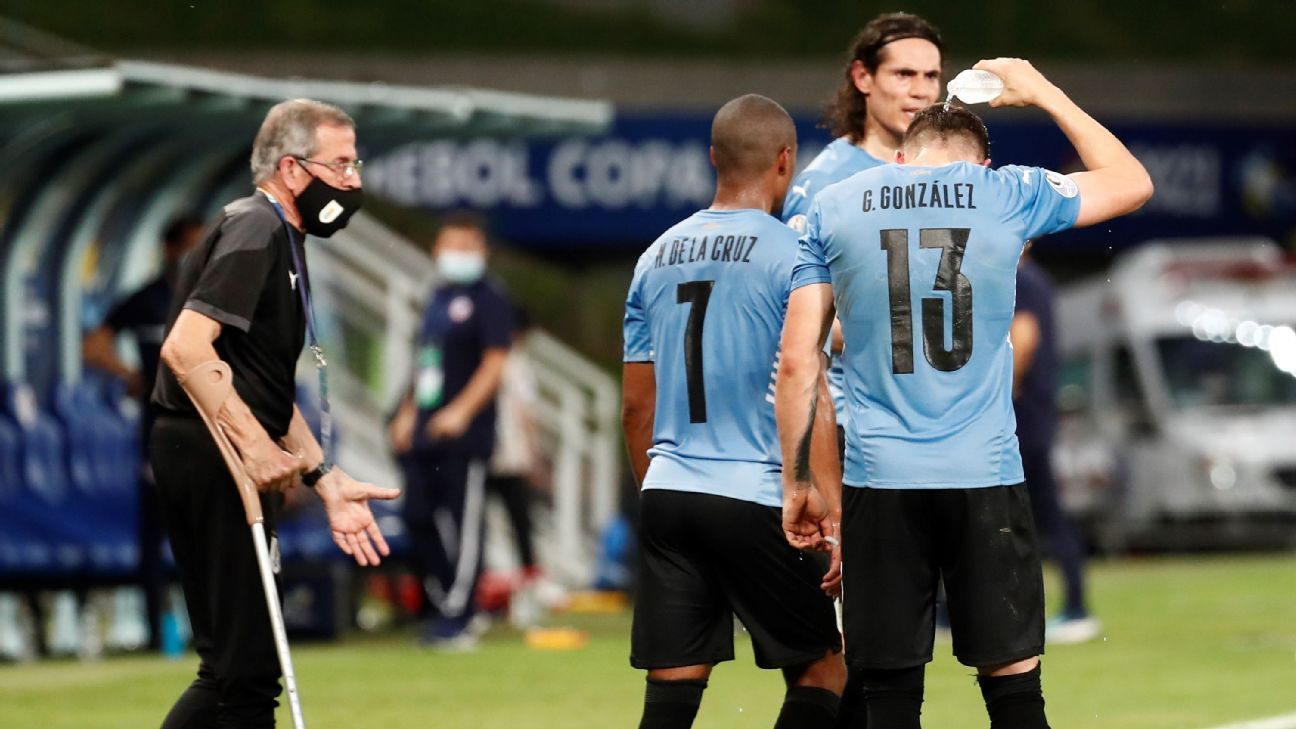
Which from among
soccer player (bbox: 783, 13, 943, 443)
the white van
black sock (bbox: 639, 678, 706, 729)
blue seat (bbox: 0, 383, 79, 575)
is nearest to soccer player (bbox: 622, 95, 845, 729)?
black sock (bbox: 639, 678, 706, 729)

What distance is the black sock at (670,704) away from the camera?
268 inches

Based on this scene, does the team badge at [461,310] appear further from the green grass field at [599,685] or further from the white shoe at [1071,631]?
the white shoe at [1071,631]

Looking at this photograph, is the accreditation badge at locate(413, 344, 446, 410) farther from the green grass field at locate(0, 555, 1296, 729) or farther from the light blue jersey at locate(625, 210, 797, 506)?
the light blue jersey at locate(625, 210, 797, 506)

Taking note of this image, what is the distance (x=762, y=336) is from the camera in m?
6.79

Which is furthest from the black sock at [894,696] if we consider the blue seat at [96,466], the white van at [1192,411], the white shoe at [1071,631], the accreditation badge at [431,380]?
the white van at [1192,411]

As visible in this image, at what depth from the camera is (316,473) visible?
7000 millimetres

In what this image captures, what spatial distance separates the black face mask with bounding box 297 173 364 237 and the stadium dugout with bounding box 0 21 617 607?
5.40 metres

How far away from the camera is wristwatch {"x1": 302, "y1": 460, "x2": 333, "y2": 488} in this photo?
22.9 feet

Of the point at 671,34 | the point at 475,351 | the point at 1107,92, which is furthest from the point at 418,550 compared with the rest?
the point at 671,34

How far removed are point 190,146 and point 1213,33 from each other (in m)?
24.6

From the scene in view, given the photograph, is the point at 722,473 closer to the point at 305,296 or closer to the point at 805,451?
the point at 805,451

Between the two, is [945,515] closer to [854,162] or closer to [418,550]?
[854,162]

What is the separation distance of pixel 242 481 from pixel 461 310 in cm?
675

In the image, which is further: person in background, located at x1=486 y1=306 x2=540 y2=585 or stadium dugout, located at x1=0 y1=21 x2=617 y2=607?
person in background, located at x1=486 y1=306 x2=540 y2=585
